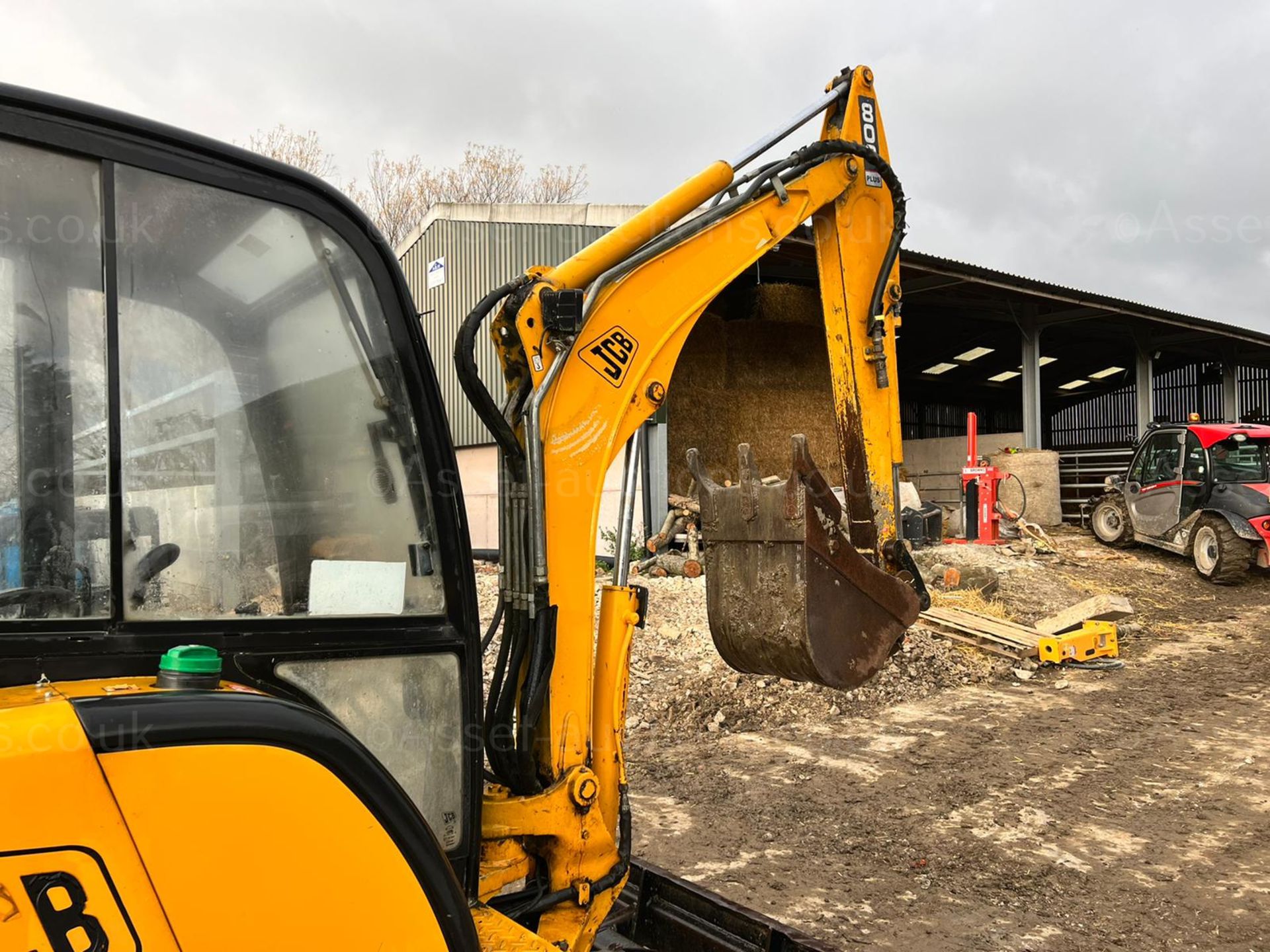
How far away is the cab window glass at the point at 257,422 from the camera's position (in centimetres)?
181

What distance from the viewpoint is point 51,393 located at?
170 centimetres

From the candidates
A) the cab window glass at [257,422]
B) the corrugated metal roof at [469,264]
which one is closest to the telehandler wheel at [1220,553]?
the corrugated metal roof at [469,264]

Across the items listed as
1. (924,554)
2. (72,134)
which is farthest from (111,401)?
(924,554)

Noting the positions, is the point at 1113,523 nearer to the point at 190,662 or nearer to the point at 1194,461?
the point at 1194,461

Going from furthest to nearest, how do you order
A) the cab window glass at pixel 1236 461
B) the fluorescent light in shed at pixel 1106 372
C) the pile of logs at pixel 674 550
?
the fluorescent light in shed at pixel 1106 372 < the cab window glass at pixel 1236 461 < the pile of logs at pixel 674 550

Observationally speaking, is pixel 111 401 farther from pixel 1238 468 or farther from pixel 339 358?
pixel 1238 468

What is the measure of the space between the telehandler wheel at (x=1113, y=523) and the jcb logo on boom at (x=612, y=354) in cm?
1524

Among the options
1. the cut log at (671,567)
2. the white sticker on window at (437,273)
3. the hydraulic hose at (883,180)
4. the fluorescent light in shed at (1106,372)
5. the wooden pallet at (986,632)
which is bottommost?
the wooden pallet at (986,632)

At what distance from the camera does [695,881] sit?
184 inches

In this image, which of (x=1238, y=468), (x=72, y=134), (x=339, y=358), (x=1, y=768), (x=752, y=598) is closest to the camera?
(x=1, y=768)

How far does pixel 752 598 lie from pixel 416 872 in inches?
71.3

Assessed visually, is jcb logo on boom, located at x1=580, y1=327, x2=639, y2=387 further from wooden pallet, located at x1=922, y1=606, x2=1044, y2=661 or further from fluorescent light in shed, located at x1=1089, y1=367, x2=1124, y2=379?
fluorescent light in shed, located at x1=1089, y1=367, x2=1124, y2=379

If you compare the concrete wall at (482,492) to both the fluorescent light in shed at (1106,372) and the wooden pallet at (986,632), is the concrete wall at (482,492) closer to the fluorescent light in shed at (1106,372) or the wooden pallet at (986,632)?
the wooden pallet at (986,632)

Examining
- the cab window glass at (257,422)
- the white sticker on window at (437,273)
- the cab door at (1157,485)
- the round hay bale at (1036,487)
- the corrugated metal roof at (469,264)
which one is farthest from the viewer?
the round hay bale at (1036,487)
